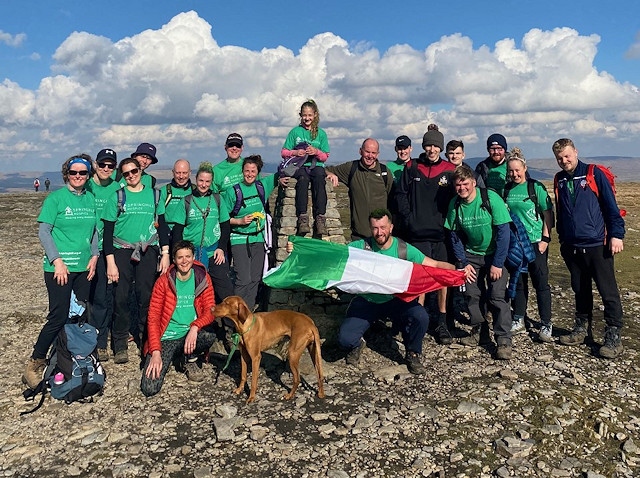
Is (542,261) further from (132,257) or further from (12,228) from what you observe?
(12,228)

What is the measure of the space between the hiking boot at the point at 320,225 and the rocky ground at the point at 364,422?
2.60m

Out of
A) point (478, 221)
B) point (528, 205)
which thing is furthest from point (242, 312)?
point (528, 205)

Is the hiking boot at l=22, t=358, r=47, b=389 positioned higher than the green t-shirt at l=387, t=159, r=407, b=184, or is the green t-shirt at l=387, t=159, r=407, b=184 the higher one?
the green t-shirt at l=387, t=159, r=407, b=184

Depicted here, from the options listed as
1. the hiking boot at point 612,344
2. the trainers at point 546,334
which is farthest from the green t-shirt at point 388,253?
the hiking boot at point 612,344

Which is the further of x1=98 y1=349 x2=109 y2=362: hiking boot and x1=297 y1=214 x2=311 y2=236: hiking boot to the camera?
x1=297 y1=214 x2=311 y2=236: hiking boot

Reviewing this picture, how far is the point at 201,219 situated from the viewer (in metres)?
9.52

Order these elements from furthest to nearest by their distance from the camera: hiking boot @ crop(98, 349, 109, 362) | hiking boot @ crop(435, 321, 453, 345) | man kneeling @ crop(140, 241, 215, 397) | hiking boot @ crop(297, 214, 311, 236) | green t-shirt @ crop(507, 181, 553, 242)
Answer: hiking boot @ crop(297, 214, 311, 236)
hiking boot @ crop(435, 321, 453, 345)
green t-shirt @ crop(507, 181, 553, 242)
hiking boot @ crop(98, 349, 109, 362)
man kneeling @ crop(140, 241, 215, 397)

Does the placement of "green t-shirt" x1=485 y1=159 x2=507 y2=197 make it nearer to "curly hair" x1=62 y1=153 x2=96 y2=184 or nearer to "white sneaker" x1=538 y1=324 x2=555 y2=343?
Answer: "white sneaker" x1=538 y1=324 x2=555 y2=343

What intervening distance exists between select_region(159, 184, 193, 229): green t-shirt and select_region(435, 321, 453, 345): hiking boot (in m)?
5.81

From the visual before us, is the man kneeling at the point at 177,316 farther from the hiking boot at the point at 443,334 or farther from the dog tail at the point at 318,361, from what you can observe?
the hiking boot at the point at 443,334

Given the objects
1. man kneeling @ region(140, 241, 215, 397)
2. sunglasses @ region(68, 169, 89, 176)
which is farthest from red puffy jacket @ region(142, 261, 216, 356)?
sunglasses @ region(68, 169, 89, 176)

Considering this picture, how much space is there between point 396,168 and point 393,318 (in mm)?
3409

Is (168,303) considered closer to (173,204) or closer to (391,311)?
(173,204)

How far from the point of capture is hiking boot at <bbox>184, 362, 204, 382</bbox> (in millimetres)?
8805
